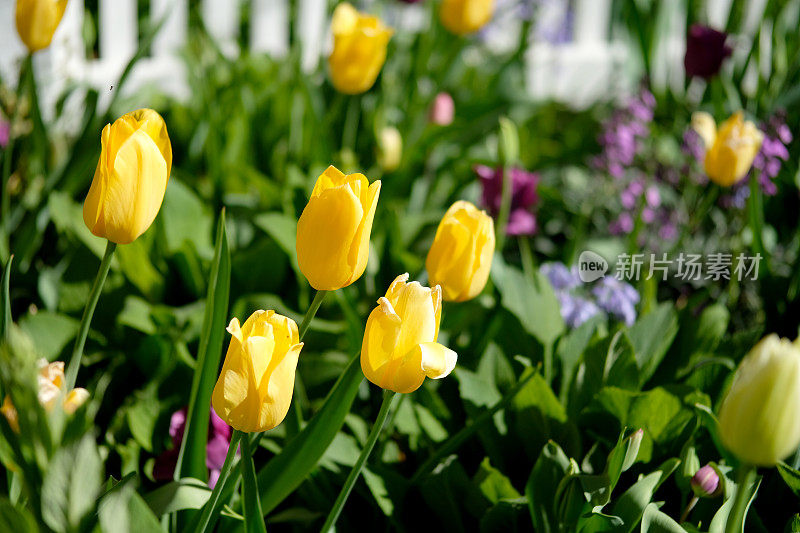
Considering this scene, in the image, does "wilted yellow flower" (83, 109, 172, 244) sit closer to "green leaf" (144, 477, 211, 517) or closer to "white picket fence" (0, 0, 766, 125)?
"green leaf" (144, 477, 211, 517)

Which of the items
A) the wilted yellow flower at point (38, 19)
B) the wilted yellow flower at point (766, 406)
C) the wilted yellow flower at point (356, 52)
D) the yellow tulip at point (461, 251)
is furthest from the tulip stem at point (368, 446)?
the wilted yellow flower at point (356, 52)

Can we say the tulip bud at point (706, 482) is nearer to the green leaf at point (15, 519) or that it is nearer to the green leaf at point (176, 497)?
the green leaf at point (176, 497)

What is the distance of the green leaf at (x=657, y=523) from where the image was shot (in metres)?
0.84

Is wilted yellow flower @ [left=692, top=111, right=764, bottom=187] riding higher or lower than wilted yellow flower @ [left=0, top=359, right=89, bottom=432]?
higher

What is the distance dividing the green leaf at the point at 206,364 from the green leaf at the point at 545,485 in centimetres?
37

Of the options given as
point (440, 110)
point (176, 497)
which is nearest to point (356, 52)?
point (440, 110)

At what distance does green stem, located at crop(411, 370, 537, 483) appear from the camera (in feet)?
3.05

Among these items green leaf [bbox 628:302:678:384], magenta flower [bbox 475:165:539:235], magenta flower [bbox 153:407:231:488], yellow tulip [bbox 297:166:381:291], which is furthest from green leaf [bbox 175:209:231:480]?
magenta flower [bbox 475:165:539:235]

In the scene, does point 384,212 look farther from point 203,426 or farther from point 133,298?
point 203,426

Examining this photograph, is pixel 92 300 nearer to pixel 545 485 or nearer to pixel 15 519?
pixel 15 519

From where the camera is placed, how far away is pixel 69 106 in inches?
83.3

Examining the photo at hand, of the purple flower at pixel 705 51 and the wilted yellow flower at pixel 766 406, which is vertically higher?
the wilted yellow flower at pixel 766 406

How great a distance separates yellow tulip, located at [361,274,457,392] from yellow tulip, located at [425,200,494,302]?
188 mm

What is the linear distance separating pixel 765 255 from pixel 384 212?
2.28ft
